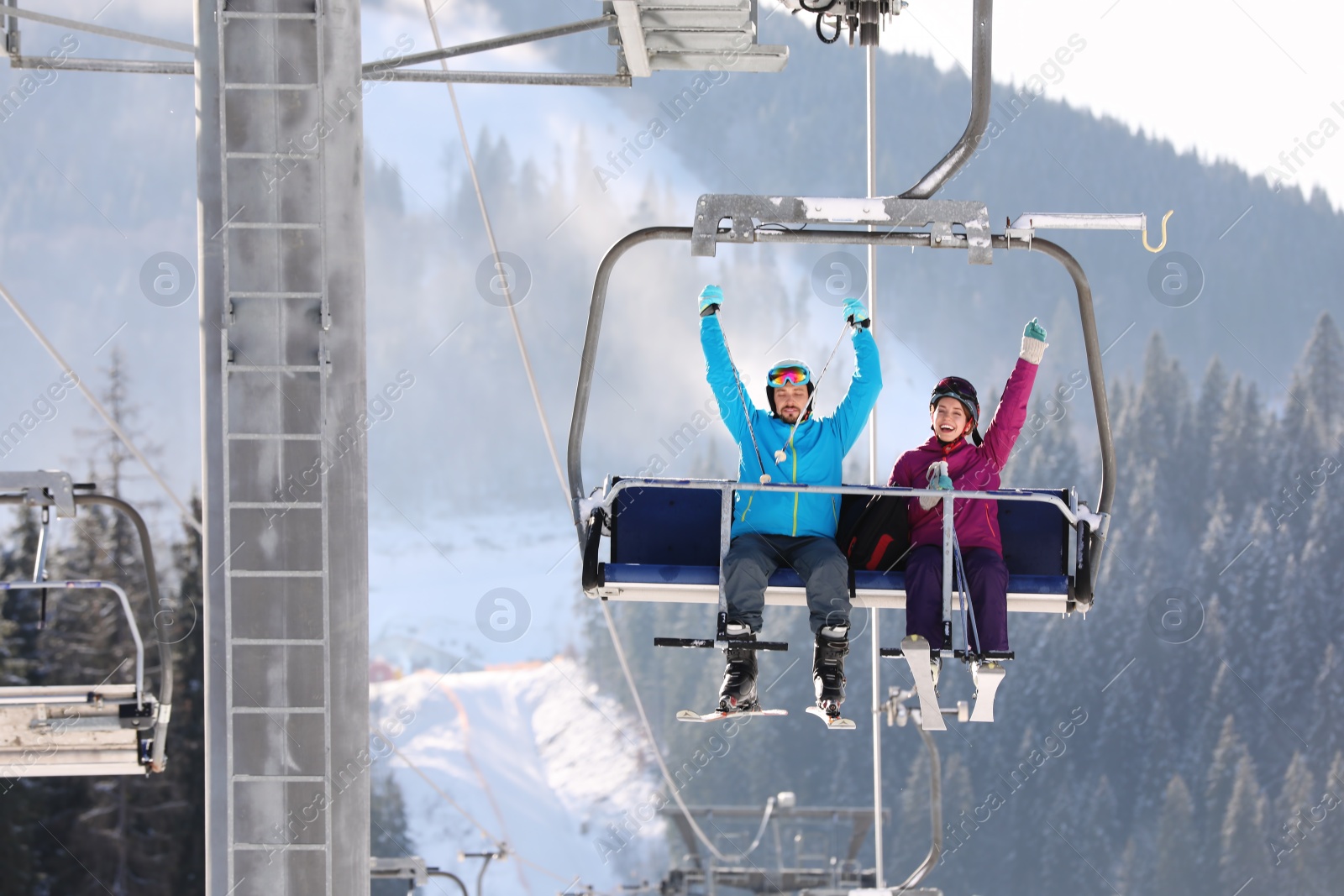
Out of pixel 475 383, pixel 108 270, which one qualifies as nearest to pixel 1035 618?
pixel 475 383

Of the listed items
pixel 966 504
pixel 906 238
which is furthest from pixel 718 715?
pixel 906 238

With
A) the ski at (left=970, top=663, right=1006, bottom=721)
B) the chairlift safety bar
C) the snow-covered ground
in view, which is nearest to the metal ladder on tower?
the chairlift safety bar

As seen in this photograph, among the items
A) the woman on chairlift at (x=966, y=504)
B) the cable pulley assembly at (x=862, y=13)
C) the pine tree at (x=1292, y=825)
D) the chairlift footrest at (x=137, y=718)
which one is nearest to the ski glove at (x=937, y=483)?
the woman on chairlift at (x=966, y=504)

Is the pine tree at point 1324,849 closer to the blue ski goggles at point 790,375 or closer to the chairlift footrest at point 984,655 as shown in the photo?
the chairlift footrest at point 984,655

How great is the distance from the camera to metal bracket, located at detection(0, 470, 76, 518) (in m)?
4.49

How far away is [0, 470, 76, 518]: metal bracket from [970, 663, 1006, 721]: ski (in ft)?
8.70

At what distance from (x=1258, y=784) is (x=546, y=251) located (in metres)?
25.9

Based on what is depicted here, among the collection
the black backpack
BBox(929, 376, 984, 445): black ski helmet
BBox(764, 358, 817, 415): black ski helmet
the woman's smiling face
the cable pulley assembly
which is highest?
the cable pulley assembly

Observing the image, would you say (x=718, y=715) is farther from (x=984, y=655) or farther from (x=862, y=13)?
(x=862, y=13)

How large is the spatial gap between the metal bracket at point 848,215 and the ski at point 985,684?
42.6 inches

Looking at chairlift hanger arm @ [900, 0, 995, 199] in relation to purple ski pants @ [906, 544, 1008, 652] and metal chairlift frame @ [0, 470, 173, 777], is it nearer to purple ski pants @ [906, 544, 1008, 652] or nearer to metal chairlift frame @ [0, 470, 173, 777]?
purple ski pants @ [906, 544, 1008, 652]

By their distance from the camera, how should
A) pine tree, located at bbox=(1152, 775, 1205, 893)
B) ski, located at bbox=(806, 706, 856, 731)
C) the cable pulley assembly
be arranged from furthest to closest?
pine tree, located at bbox=(1152, 775, 1205, 893)
the cable pulley assembly
ski, located at bbox=(806, 706, 856, 731)

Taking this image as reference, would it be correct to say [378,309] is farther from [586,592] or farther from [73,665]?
[586,592]

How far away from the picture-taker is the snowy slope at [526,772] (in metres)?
37.7
